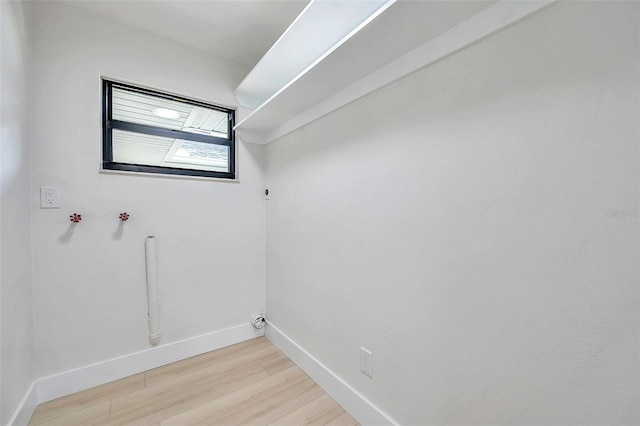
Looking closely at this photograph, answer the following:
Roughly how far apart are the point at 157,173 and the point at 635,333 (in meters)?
2.58

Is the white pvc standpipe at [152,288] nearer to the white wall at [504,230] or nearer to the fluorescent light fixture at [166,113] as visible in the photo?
the fluorescent light fixture at [166,113]

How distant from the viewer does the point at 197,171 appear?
7.09 feet

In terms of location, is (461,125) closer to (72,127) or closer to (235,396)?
(235,396)

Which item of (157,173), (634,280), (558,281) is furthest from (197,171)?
(634,280)

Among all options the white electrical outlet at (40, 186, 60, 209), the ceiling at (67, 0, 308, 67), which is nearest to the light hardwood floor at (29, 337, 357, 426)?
the white electrical outlet at (40, 186, 60, 209)

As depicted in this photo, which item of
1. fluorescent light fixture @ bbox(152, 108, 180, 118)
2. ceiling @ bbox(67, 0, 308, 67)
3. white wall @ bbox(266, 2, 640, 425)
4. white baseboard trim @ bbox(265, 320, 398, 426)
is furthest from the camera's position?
fluorescent light fixture @ bbox(152, 108, 180, 118)

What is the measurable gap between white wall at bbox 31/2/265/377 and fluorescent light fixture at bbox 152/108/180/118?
0.63 feet

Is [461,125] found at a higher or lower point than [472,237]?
higher

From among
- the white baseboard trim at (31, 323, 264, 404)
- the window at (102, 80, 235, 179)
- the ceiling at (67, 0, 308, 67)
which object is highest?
the ceiling at (67, 0, 308, 67)

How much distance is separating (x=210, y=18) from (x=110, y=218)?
1.63 meters

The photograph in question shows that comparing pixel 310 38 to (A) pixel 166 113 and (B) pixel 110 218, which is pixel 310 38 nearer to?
(A) pixel 166 113

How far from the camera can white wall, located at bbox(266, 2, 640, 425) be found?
706 mm

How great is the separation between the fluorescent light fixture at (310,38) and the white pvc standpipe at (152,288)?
1.52 metres

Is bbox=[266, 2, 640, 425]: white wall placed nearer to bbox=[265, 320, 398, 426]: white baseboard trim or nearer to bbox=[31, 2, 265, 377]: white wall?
bbox=[265, 320, 398, 426]: white baseboard trim
